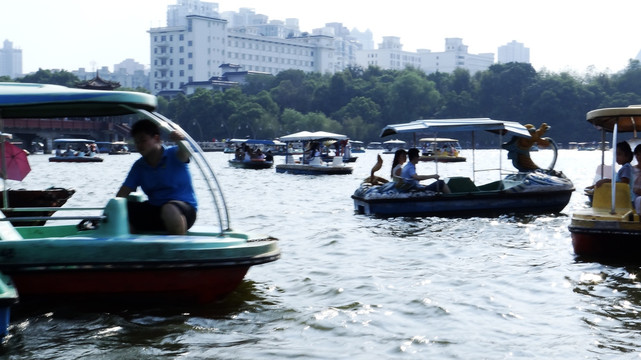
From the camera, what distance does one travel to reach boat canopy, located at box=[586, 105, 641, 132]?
9.41 meters

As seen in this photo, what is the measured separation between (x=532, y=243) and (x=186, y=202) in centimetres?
666

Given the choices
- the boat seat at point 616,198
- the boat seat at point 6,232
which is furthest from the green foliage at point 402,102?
the boat seat at point 6,232

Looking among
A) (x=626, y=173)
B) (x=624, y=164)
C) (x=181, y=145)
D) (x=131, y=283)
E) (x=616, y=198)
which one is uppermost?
(x=181, y=145)

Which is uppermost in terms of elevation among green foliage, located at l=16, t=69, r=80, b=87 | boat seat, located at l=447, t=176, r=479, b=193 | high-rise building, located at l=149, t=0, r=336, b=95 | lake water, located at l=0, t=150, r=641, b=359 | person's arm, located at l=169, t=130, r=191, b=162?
high-rise building, located at l=149, t=0, r=336, b=95

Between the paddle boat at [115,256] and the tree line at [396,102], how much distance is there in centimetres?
9864

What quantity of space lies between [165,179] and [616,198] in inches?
226

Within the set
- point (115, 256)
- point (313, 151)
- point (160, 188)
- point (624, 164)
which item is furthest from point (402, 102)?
point (115, 256)

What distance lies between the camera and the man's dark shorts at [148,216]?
7566 mm

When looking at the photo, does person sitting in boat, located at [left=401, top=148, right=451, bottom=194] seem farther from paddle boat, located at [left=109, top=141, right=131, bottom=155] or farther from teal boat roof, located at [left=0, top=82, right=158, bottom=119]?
paddle boat, located at [left=109, top=141, right=131, bottom=155]

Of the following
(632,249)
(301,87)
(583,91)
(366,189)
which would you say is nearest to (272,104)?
(301,87)

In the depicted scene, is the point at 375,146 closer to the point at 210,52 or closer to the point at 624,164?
the point at 210,52

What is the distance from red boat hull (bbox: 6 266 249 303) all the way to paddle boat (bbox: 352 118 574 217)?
8179 millimetres

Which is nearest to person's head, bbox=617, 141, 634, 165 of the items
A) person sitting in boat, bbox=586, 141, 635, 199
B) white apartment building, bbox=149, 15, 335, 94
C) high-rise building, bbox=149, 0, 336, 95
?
person sitting in boat, bbox=586, 141, 635, 199

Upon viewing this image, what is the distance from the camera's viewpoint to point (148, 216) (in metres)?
7.57
